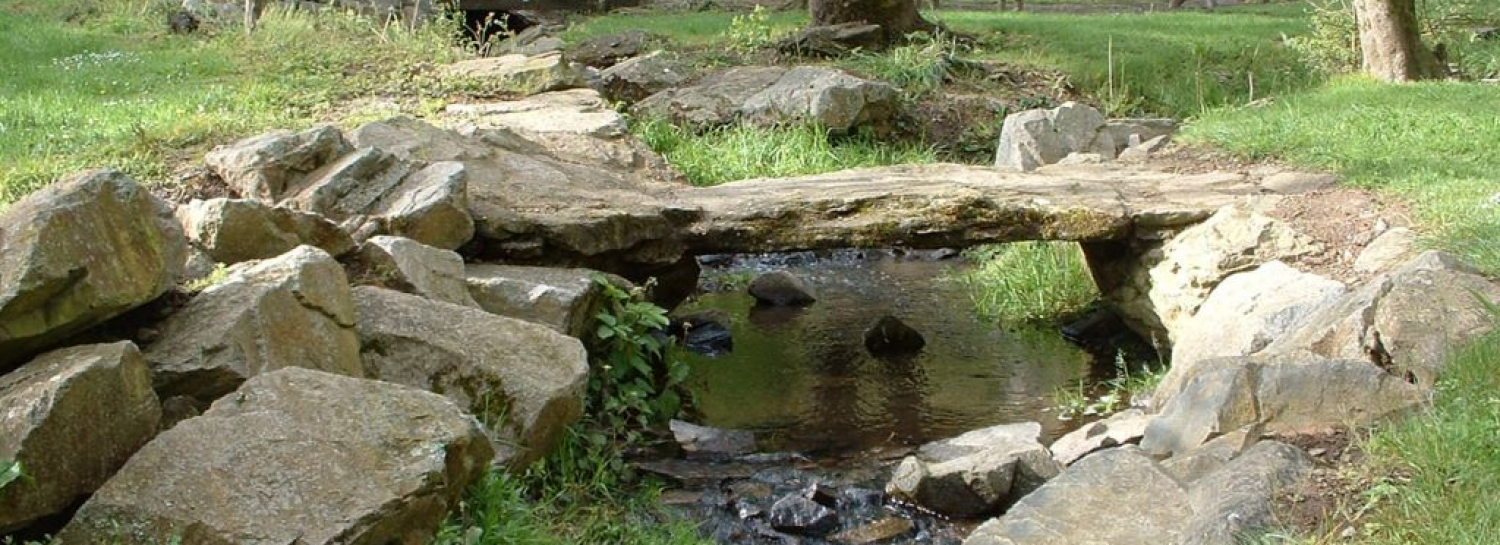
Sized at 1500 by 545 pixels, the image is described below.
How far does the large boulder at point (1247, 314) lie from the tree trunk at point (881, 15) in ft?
27.0

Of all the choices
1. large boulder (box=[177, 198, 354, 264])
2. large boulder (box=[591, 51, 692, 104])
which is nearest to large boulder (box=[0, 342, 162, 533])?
large boulder (box=[177, 198, 354, 264])

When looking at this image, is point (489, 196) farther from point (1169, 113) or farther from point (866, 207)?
point (1169, 113)

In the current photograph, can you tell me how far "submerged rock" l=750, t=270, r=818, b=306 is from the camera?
12.3 m

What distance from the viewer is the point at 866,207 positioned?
9.38 m

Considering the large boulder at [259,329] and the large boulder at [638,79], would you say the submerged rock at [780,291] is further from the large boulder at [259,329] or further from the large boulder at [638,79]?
the large boulder at [259,329]

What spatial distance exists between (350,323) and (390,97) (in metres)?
6.22

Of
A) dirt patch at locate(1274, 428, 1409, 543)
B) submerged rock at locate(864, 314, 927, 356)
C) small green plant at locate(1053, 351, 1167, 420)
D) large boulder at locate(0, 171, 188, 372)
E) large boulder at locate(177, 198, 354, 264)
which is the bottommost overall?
submerged rock at locate(864, 314, 927, 356)

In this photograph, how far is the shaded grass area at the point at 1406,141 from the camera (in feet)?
26.7

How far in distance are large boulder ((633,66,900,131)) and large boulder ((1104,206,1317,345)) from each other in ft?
12.4

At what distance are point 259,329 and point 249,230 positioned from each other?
1281 mm

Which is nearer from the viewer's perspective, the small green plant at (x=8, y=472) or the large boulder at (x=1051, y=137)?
the small green plant at (x=8, y=472)

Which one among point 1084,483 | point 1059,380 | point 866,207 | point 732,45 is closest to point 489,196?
point 866,207

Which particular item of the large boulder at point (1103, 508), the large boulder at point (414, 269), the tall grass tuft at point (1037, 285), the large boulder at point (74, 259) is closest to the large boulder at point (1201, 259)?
the tall grass tuft at point (1037, 285)

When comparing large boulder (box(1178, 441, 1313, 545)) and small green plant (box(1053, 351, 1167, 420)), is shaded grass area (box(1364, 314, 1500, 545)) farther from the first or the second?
small green plant (box(1053, 351, 1167, 420))
